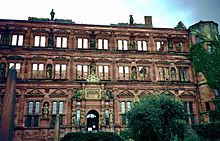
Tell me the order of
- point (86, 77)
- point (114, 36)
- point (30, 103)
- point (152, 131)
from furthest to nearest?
point (114, 36) → point (86, 77) → point (30, 103) → point (152, 131)

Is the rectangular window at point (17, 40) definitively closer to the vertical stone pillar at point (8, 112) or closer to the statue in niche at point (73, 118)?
the statue in niche at point (73, 118)

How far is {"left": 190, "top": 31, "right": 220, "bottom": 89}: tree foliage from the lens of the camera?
1177 inches

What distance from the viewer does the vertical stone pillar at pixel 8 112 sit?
21.6ft

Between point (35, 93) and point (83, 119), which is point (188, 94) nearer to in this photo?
point (83, 119)

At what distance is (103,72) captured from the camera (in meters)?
31.9

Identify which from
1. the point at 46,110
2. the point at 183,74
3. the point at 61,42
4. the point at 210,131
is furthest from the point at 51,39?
the point at 210,131

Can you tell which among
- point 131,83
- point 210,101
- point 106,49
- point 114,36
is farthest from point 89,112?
point 210,101

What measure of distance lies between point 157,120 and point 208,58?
51.5 ft

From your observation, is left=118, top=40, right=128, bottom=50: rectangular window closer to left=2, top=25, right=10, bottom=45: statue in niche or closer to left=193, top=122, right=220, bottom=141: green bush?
left=193, top=122, right=220, bottom=141: green bush

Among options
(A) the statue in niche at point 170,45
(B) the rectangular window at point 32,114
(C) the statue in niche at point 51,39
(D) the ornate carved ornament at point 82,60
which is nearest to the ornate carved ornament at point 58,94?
(B) the rectangular window at point 32,114

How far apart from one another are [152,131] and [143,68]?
14.0 metres

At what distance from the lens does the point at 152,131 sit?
66.2ft

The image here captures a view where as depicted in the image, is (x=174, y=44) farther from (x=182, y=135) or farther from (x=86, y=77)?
(x=182, y=135)

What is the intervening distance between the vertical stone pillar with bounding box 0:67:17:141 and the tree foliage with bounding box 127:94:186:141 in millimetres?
14459
